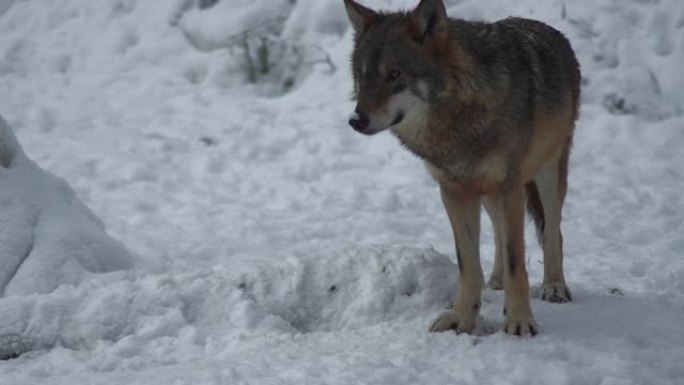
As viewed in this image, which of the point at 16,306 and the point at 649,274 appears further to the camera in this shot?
the point at 649,274

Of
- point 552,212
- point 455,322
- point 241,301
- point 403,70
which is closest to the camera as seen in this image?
point 403,70

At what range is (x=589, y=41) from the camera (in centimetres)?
931

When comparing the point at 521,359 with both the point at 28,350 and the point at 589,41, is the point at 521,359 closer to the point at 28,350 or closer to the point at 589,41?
the point at 28,350

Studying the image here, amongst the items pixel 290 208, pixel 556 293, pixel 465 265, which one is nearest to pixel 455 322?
pixel 465 265

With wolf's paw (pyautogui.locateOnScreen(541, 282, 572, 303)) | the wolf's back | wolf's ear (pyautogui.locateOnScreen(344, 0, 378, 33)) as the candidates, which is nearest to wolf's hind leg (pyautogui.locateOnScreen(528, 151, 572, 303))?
wolf's paw (pyautogui.locateOnScreen(541, 282, 572, 303))

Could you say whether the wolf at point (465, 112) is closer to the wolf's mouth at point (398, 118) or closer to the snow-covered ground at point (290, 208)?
the wolf's mouth at point (398, 118)

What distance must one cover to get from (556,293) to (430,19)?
6.13ft

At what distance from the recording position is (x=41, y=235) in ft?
17.5

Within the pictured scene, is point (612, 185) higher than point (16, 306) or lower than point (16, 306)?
lower

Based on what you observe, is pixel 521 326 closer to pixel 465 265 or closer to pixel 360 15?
pixel 465 265

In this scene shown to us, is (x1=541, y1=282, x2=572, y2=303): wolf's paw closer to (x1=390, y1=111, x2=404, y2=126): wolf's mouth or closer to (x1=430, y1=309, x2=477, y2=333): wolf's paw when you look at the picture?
(x1=430, y1=309, x2=477, y2=333): wolf's paw

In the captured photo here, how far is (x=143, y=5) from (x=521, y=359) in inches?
368

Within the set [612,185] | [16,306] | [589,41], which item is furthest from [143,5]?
[16,306]

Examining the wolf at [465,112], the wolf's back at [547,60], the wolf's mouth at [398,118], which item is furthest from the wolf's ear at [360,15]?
the wolf's back at [547,60]
